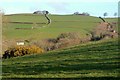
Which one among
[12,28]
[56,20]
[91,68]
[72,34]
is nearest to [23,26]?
[12,28]

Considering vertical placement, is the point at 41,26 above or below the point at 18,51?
above

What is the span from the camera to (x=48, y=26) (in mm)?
80125

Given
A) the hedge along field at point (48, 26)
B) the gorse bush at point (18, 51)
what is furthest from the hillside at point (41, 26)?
the gorse bush at point (18, 51)

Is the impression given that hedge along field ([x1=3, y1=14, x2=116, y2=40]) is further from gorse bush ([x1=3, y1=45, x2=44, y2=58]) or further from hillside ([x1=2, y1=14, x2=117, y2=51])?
gorse bush ([x1=3, y1=45, x2=44, y2=58])

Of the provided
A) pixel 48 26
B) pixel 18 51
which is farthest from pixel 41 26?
pixel 18 51

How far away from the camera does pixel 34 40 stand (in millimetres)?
69000

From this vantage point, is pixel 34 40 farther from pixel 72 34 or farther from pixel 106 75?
pixel 106 75

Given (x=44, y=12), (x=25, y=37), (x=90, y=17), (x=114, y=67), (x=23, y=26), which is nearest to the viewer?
(x=114, y=67)

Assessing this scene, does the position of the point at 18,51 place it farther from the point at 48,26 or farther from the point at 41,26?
the point at 48,26

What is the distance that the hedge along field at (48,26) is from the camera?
74188 millimetres

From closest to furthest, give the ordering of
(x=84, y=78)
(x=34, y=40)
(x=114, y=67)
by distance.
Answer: (x=84, y=78)
(x=114, y=67)
(x=34, y=40)

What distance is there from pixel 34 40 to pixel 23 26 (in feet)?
36.5

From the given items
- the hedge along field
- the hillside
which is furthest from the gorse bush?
the hedge along field

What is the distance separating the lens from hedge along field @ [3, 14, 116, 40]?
74.2m
